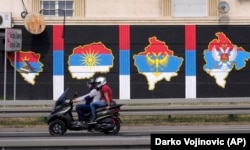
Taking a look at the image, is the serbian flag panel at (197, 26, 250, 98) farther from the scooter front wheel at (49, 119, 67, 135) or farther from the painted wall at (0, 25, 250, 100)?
the scooter front wheel at (49, 119, 67, 135)

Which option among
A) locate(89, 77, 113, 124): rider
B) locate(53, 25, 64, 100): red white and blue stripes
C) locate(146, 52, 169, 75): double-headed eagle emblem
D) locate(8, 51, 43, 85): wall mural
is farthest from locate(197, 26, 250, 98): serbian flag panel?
locate(89, 77, 113, 124): rider

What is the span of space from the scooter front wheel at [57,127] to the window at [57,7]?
12296mm

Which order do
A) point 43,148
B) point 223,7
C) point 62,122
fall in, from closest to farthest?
1. point 43,148
2. point 62,122
3. point 223,7

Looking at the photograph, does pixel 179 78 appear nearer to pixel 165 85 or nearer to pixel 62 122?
pixel 165 85

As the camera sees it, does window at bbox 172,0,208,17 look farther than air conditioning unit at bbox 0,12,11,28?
Yes

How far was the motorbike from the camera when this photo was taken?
53.1 feet

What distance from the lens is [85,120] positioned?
647 inches

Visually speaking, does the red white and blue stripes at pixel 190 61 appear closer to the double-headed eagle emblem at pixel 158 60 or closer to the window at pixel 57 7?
the double-headed eagle emblem at pixel 158 60

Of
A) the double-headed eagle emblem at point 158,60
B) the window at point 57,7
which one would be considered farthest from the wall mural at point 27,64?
the double-headed eagle emblem at point 158,60

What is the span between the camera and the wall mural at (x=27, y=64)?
1107 inches

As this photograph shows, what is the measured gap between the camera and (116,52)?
92.3ft

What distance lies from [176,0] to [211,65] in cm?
322

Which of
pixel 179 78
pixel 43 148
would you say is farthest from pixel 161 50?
pixel 43 148

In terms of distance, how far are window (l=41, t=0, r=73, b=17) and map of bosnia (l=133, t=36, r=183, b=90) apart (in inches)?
139
